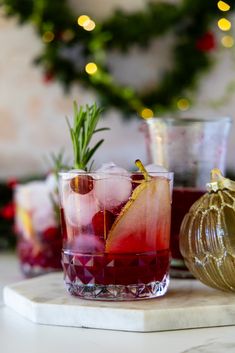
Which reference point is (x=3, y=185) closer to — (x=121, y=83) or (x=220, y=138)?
(x=121, y=83)

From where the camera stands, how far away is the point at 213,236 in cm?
78

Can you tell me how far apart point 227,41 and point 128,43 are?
26 cm

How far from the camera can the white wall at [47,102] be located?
1.83 metres

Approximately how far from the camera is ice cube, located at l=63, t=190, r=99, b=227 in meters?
0.75

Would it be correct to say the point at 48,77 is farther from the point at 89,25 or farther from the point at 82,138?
the point at 82,138

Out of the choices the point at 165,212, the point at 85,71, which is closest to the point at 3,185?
the point at 85,71

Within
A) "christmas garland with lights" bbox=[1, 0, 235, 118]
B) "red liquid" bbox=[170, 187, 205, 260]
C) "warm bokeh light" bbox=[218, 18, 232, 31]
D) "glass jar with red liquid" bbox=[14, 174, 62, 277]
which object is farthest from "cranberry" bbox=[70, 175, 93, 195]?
"warm bokeh light" bbox=[218, 18, 232, 31]

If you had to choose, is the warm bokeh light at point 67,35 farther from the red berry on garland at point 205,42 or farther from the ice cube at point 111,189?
the ice cube at point 111,189

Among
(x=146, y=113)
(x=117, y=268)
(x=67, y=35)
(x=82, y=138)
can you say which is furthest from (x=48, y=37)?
(x=117, y=268)

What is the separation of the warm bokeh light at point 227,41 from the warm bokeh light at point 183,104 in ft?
0.59

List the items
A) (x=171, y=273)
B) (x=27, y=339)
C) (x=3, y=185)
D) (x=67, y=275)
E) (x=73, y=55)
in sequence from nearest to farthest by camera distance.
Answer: (x=27, y=339) → (x=67, y=275) → (x=171, y=273) → (x=3, y=185) → (x=73, y=55)

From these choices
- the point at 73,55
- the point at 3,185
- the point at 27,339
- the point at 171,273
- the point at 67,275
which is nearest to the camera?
the point at 27,339

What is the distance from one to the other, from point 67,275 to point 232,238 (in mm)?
189

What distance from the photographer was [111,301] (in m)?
0.76
